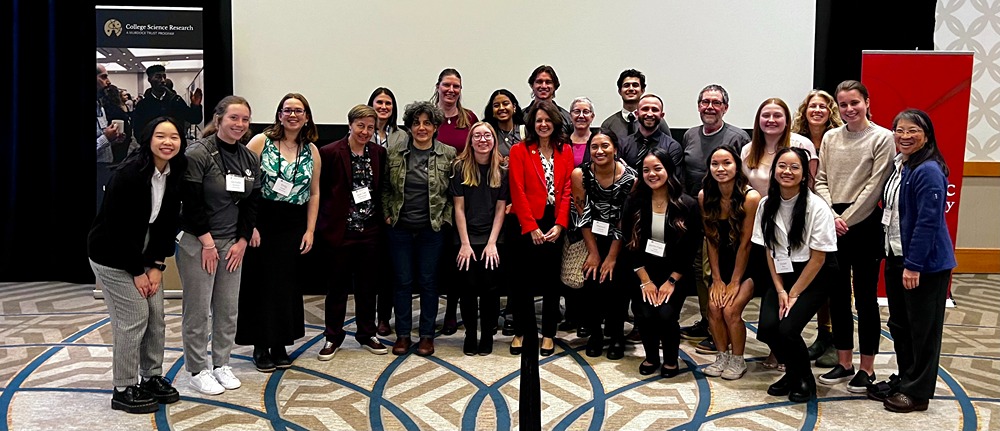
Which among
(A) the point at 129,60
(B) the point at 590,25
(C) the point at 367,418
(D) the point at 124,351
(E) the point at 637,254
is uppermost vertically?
(B) the point at 590,25

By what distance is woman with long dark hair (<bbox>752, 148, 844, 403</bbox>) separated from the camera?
3.19m

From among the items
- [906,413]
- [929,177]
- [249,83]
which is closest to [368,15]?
[249,83]

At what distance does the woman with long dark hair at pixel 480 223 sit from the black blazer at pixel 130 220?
1412mm

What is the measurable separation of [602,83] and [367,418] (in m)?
2.99

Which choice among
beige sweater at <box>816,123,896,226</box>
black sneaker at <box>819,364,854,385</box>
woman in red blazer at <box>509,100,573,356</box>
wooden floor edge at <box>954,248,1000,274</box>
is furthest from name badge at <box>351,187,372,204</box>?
wooden floor edge at <box>954,248,1000,274</box>

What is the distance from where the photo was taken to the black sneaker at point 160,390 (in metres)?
3.14

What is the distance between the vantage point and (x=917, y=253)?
116 inches

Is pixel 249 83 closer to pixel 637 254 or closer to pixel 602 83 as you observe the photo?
pixel 602 83

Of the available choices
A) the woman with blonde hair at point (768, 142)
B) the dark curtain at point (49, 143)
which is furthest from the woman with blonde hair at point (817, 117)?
the dark curtain at point (49, 143)

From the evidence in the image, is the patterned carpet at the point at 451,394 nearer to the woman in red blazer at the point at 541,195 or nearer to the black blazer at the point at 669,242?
the woman in red blazer at the point at 541,195

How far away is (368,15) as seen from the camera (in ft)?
16.7

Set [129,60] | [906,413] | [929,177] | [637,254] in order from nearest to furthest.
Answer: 1. [929,177]
2. [906,413]
3. [637,254]
4. [129,60]

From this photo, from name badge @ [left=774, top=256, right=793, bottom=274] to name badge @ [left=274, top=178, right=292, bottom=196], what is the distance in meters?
2.24

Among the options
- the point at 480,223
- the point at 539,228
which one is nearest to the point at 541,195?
the point at 539,228
